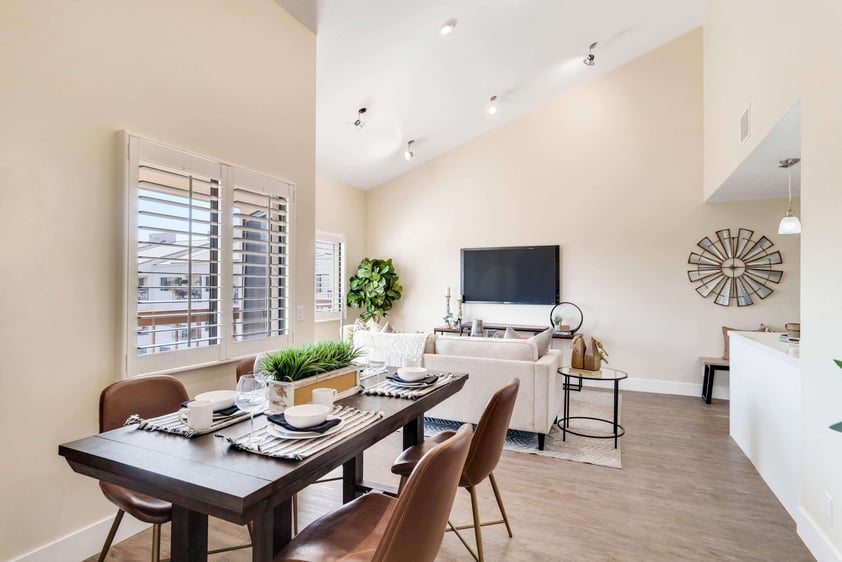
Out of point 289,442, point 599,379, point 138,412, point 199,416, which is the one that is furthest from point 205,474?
point 599,379

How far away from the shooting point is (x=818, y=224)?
7.11 feet

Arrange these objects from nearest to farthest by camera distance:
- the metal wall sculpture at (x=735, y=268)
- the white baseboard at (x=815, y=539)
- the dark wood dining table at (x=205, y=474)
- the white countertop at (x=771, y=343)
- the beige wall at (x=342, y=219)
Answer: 1. the dark wood dining table at (x=205, y=474)
2. the white baseboard at (x=815, y=539)
3. the white countertop at (x=771, y=343)
4. the metal wall sculpture at (x=735, y=268)
5. the beige wall at (x=342, y=219)

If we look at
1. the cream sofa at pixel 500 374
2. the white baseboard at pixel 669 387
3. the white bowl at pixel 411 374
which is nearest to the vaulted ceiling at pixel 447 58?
the cream sofa at pixel 500 374

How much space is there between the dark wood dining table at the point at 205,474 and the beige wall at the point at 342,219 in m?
4.63

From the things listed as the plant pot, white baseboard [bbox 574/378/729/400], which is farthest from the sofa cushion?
white baseboard [bbox 574/378/729/400]

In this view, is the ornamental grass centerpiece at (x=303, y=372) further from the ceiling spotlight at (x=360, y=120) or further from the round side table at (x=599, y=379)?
the ceiling spotlight at (x=360, y=120)

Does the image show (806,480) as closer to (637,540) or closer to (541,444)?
(637,540)

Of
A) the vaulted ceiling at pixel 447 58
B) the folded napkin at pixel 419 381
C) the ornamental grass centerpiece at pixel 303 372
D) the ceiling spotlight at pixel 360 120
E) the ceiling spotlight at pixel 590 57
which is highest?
the ceiling spotlight at pixel 590 57

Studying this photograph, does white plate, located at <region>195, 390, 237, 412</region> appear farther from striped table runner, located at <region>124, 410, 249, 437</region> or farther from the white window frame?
the white window frame

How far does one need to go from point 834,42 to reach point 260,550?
3.06 m

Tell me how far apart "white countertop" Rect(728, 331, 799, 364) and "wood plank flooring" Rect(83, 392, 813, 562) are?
928 millimetres

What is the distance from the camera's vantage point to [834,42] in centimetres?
198

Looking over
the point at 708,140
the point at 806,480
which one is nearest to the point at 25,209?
the point at 806,480

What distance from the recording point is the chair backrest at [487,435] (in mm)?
1912
